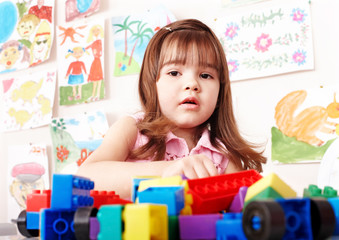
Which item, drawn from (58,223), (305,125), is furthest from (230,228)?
(305,125)

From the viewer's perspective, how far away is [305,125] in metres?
0.87

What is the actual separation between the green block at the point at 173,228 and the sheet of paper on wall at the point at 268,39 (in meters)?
0.76

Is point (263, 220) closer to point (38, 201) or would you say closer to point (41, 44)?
point (38, 201)

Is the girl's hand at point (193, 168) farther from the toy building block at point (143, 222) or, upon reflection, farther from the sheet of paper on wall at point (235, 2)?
the sheet of paper on wall at point (235, 2)

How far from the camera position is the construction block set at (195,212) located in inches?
7.4

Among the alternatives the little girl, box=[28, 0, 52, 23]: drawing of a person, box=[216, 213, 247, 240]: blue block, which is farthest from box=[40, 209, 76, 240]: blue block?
box=[28, 0, 52, 23]: drawing of a person

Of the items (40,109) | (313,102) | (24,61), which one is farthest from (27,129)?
(313,102)

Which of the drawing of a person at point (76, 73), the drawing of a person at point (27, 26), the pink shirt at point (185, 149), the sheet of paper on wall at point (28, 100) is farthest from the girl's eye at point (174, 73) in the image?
the drawing of a person at point (27, 26)

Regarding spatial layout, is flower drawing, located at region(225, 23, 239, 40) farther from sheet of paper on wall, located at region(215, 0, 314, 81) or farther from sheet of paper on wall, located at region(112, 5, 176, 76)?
sheet of paper on wall, located at region(112, 5, 176, 76)

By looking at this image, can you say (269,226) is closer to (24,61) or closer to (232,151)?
(232,151)

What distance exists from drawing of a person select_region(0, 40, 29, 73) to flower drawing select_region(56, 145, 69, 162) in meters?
0.36

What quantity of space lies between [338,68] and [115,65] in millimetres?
622

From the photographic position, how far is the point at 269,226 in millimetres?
171

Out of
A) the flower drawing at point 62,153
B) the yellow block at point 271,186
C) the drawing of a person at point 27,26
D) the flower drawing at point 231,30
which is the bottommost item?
the yellow block at point 271,186
